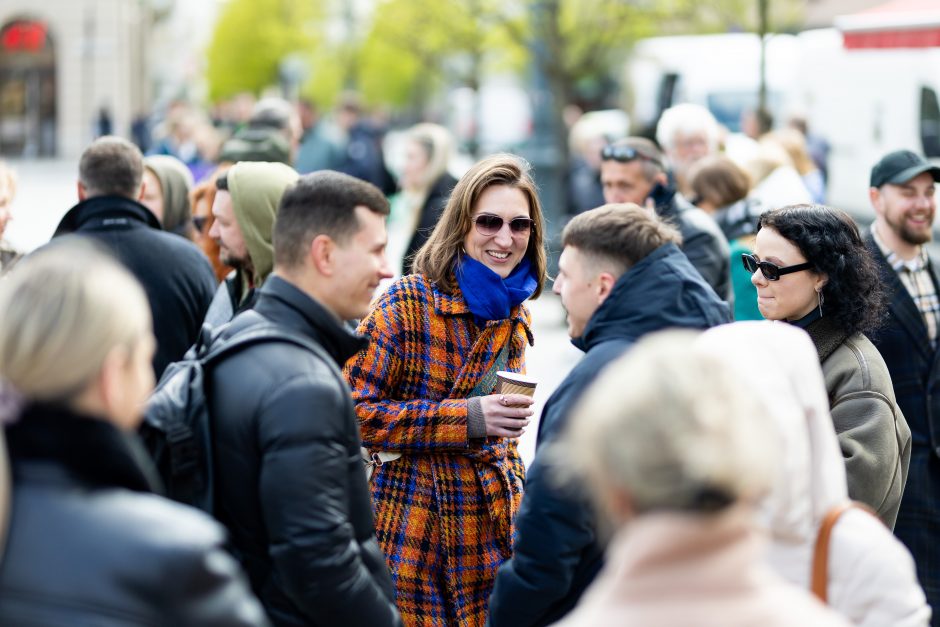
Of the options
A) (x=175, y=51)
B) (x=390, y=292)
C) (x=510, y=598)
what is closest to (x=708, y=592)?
(x=510, y=598)

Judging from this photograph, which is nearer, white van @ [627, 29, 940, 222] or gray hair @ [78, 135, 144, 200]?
gray hair @ [78, 135, 144, 200]

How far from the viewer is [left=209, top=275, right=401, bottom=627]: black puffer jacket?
303 centimetres

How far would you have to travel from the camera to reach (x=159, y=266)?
563 cm

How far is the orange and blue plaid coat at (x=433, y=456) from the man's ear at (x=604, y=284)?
897 millimetres

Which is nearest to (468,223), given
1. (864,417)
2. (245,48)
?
(864,417)

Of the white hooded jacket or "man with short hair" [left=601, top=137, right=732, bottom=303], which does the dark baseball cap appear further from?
the white hooded jacket

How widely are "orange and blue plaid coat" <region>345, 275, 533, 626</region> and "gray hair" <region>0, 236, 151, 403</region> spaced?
2.03 metres

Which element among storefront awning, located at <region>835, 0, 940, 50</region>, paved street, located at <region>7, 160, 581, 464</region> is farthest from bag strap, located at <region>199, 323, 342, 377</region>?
storefront awning, located at <region>835, 0, 940, 50</region>

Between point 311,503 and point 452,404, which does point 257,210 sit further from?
point 311,503

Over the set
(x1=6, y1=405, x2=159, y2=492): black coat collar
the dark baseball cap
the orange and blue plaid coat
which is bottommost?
the orange and blue plaid coat

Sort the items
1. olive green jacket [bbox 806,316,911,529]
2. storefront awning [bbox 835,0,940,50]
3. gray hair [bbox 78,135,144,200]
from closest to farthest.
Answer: olive green jacket [bbox 806,316,911,529] → gray hair [bbox 78,135,144,200] → storefront awning [bbox 835,0,940,50]

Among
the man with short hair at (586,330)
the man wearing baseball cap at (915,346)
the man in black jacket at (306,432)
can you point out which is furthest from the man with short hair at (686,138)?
the man in black jacket at (306,432)

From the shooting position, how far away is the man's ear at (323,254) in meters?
3.38

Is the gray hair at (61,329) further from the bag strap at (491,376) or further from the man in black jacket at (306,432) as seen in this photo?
the bag strap at (491,376)
